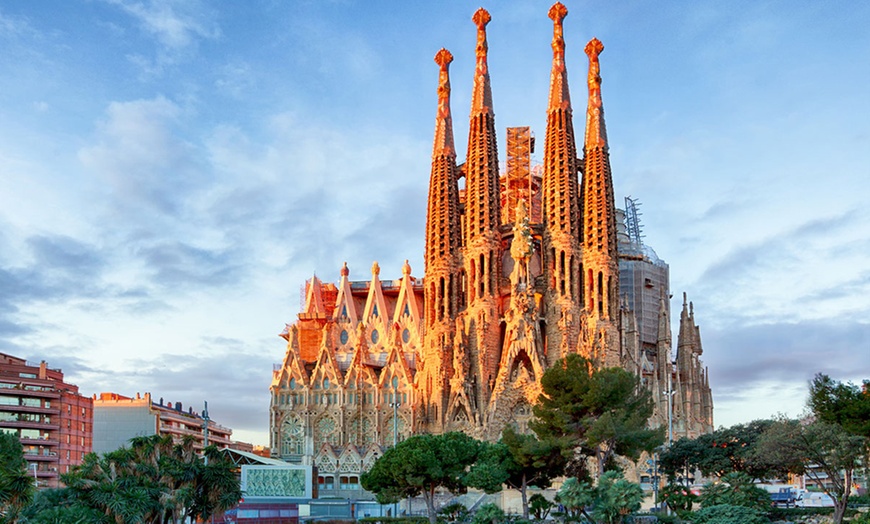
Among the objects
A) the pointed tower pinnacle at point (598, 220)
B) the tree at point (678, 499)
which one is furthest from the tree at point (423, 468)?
the pointed tower pinnacle at point (598, 220)

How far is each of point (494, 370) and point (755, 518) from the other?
36733 millimetres

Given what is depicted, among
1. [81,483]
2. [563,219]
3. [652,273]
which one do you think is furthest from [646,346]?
[81,483]

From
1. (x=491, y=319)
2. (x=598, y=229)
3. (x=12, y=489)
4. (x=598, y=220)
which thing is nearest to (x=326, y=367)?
(x=491, y=319)

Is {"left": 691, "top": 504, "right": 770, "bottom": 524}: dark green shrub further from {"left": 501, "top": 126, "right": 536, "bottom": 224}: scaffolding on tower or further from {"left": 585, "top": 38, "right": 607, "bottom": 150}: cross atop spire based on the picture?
{"left": 501, "top": 126, "right": 536, "bottom": 224}: scaffolding on tower

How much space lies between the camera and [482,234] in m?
77.9

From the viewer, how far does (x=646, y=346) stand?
88250 mm

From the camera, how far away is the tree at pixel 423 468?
45625mm

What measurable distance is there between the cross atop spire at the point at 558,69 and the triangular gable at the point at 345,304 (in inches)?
959

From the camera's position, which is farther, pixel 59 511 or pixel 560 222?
pixel 560 222

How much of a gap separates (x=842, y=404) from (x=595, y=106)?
41202 millimetres

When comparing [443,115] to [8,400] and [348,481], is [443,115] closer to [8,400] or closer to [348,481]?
[348,481]

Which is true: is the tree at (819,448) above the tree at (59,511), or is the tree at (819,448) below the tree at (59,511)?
above

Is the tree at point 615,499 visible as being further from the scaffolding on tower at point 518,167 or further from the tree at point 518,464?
the scaffolding on tower at point 518,167

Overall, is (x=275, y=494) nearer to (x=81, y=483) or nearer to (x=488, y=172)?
(x=81, y=483)
